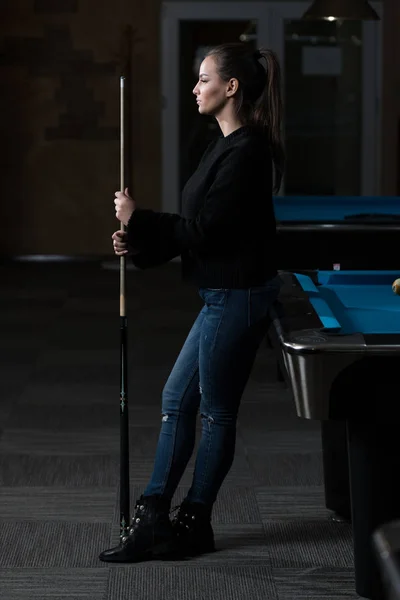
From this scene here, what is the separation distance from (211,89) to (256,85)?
11 cm

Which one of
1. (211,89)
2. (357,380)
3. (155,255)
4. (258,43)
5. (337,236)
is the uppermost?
(258,43)

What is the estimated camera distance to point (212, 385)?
271cm

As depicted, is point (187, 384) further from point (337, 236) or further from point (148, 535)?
point (337, 236)

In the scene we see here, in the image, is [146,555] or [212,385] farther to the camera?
[146,555]

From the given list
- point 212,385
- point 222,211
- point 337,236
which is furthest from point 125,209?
point 337,236

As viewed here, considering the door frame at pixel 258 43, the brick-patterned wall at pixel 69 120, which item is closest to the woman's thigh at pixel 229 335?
the brick-patterned wall at pixel 69 120

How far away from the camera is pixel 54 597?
8.64ft

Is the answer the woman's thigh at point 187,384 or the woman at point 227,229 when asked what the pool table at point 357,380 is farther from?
the woman's thigh at point 187,384

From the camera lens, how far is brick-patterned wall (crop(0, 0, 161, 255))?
32.1 feet

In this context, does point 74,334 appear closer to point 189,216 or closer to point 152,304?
point 152,304

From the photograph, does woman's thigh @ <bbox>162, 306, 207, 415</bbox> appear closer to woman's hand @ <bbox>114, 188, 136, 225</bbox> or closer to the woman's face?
woman's hand @ <bbox>114, 188, 136, 225</bbox>

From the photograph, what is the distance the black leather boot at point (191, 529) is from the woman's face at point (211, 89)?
104cm

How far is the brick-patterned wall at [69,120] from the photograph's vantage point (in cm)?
980

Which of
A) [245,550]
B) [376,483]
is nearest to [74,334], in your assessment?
[245,550]
